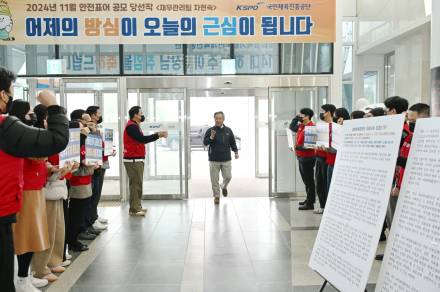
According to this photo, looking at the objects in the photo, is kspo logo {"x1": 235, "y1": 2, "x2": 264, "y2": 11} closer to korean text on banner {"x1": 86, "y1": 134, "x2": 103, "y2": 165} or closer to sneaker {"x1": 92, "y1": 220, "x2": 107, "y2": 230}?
korean text on banner {"x1": 86, "y1": 134, "x2": 103, "y2": 165}

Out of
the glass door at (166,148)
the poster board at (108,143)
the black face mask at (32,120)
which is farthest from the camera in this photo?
the glass door at (166,148)

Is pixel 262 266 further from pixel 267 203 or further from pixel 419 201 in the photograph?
pixel 267 203

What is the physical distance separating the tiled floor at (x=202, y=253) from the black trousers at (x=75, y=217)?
0.26 m

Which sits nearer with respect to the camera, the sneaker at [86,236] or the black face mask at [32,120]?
the black face mask at [32,120]

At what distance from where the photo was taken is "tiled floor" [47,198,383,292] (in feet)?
12.9

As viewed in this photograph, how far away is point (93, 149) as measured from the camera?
4.98 m

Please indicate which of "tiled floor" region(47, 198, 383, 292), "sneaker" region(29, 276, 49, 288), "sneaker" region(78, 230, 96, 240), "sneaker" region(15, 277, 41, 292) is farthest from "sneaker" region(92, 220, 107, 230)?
"sneaker" region(15, 277, 41, 292)

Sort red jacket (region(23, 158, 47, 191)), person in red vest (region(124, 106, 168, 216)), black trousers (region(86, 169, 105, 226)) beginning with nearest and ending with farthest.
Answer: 1. red jacket (region(23, 158, 47, 191))
2. black trousers (region(86, 169, 105, 226))
3. person in red vest (region(124, 106, 168, 216))

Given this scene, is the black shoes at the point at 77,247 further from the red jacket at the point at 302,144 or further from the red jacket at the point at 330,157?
the red jacket at the point at 302,144

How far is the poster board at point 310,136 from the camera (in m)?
6.55

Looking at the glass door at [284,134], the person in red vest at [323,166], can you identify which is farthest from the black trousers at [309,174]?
the glass door at [284,134]

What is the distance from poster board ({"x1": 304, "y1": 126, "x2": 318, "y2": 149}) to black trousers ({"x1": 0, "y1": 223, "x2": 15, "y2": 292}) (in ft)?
15.5

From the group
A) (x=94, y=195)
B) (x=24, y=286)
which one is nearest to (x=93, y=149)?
(x=94, y=195)

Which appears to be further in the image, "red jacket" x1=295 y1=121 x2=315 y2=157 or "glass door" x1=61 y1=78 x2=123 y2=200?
"glass door" x1=61 y1=78 x2=123 y2=200
